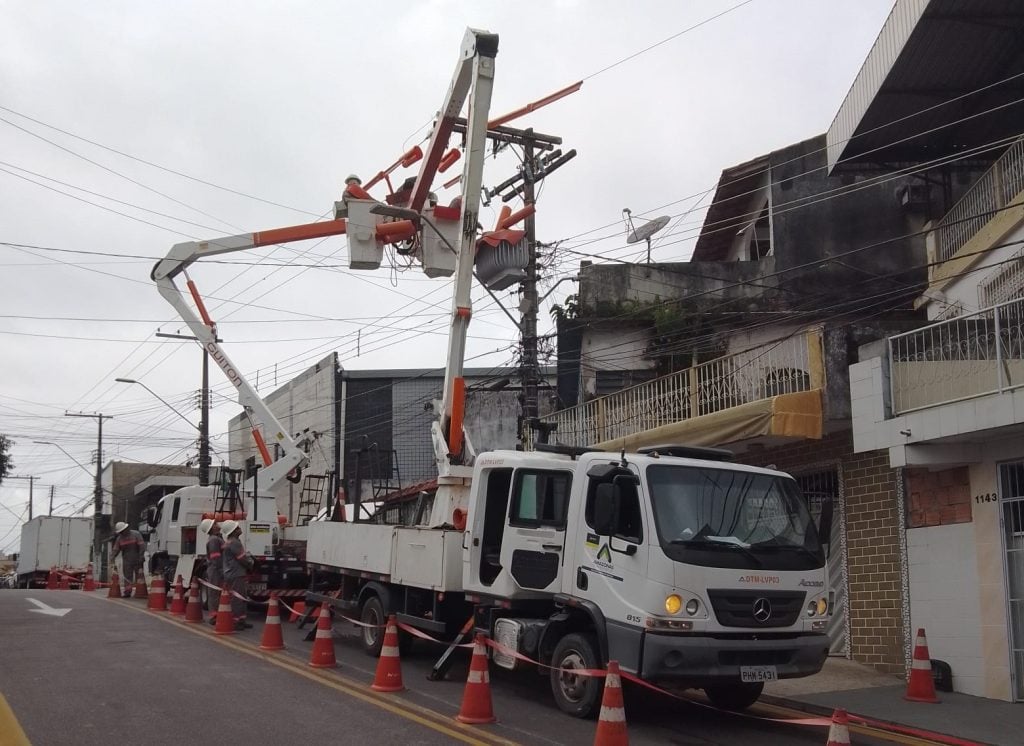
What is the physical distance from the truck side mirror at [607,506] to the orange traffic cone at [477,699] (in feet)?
5.38

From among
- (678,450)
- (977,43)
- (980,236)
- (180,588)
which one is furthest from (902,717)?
(180,588)

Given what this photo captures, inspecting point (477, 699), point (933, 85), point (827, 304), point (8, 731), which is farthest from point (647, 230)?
point (8, 731)

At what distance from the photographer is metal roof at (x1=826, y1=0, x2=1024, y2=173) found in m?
15.5

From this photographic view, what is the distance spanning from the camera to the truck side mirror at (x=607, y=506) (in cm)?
874

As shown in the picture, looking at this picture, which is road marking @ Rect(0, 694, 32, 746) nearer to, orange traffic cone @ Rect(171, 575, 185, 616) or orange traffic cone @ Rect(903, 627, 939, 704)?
orange traffic cone @ Rect(903, 627, 939, 704)

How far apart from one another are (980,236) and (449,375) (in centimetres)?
912

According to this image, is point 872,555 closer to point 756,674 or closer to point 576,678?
point 756,674

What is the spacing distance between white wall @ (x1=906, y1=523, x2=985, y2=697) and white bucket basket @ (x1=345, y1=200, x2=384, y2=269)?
397 inches

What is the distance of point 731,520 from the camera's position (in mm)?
9070

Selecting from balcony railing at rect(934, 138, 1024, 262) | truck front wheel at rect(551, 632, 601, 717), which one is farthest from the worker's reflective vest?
balcony railing at rect(934, 138, 1024, 262)

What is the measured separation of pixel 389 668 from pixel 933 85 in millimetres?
13958

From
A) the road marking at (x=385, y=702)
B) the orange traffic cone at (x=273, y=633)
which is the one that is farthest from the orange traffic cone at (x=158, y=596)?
the orange traffic cone at (x=273, y=633)

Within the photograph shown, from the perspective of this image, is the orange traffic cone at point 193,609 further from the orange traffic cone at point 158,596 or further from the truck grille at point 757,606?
the truck grille at point 757,606

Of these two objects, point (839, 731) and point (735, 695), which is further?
point (735, 695)
